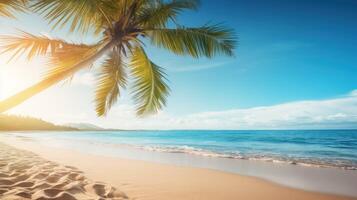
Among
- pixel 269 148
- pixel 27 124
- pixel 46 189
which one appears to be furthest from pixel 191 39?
pixel 27 124

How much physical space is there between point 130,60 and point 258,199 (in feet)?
12.5

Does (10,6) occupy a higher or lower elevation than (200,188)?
higher

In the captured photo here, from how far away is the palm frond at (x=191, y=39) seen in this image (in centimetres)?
472

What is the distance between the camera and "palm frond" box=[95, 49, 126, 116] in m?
5.57

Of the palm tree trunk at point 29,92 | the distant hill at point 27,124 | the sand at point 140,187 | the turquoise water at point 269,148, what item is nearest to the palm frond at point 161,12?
the palm tree trunk at point 29,92

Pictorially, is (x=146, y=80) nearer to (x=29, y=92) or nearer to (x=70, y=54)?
(x=70, y=54)

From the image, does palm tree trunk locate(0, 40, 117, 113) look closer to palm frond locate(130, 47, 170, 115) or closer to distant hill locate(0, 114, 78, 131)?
palm frond locate(130, 47, 170, 115)

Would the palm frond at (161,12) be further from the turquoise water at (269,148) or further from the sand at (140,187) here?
the turquoise water at (269,148)

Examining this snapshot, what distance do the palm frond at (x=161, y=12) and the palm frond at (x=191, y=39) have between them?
8.8 inches

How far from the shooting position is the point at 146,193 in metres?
4.70

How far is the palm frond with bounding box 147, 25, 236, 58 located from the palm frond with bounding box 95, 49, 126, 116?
44.7 inches

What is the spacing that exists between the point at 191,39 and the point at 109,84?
7.18ft

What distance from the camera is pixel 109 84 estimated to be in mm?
5758

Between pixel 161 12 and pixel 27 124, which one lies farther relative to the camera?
pixel 27 124
